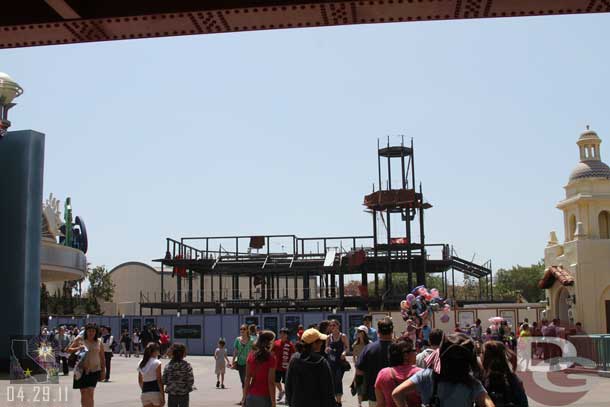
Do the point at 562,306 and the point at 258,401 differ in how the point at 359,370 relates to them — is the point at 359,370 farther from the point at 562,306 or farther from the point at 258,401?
the point at 562,306

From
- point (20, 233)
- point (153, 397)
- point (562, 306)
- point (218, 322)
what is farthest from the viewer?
point (218, 322)

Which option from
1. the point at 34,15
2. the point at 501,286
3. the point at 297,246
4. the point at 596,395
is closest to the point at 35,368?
the point at 596,395

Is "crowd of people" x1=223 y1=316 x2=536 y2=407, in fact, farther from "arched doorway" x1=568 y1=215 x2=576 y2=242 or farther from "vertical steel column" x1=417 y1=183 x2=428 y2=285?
"vertical steel column" x1=417 y1=183 x2=428 y2=285

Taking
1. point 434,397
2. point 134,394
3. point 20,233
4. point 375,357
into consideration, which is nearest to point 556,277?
point 134,394

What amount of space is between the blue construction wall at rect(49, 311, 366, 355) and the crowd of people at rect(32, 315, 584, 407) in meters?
22.0

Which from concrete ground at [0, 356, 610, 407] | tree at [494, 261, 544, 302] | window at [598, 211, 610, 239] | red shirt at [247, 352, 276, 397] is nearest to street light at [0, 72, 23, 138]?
concrete ground at [0, 356, 610, 407]

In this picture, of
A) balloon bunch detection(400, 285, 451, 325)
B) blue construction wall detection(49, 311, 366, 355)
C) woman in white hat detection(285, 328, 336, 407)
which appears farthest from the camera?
blue construction wall detection(49, 311, 366, 355)

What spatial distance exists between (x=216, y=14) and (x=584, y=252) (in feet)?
90.5

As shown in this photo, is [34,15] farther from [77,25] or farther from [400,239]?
[400,239]

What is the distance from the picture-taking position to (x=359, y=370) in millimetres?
9125

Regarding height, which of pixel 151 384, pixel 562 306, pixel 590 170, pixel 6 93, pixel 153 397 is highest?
pixel 6 93

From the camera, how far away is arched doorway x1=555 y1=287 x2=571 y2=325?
110 feet

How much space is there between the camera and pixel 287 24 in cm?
689

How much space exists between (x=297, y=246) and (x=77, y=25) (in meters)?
41.7
